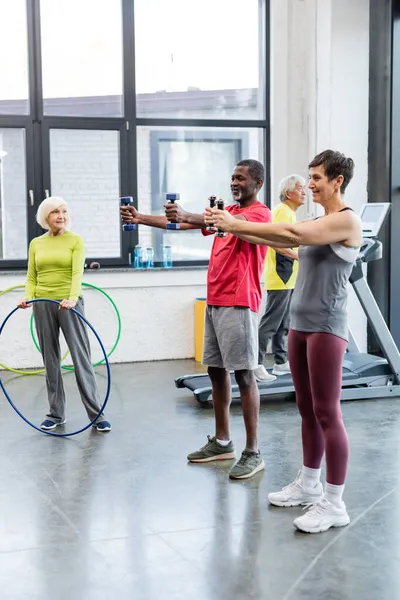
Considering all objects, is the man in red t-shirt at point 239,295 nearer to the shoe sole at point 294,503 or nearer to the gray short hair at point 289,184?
the shoe sole at point 294,503

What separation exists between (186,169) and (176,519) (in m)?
4.77

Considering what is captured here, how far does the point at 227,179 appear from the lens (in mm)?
7965

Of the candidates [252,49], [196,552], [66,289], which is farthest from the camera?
[252,49]

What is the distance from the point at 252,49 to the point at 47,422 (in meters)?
4.48

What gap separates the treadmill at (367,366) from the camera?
18.4 ft

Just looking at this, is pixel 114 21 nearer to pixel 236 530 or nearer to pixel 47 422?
pixel 47 422

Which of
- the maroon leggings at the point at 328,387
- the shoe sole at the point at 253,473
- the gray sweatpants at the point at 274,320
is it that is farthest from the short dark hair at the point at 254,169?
the gray sweatpants at the point at 274,320

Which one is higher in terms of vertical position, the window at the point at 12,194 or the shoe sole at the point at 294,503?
the window at the point at 12,194

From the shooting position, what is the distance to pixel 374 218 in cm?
569

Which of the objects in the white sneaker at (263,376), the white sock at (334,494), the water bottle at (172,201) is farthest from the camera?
the white sneaker at (263,376)

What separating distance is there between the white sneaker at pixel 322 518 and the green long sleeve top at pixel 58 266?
2.08 m

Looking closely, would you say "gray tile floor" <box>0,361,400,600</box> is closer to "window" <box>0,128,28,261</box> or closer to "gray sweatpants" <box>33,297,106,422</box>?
"gray sweatpants" <box>33,297,106,422</box>

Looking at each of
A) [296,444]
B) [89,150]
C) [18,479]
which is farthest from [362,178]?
→ [18,479]

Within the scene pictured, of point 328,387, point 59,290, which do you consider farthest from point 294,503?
point 59,290
